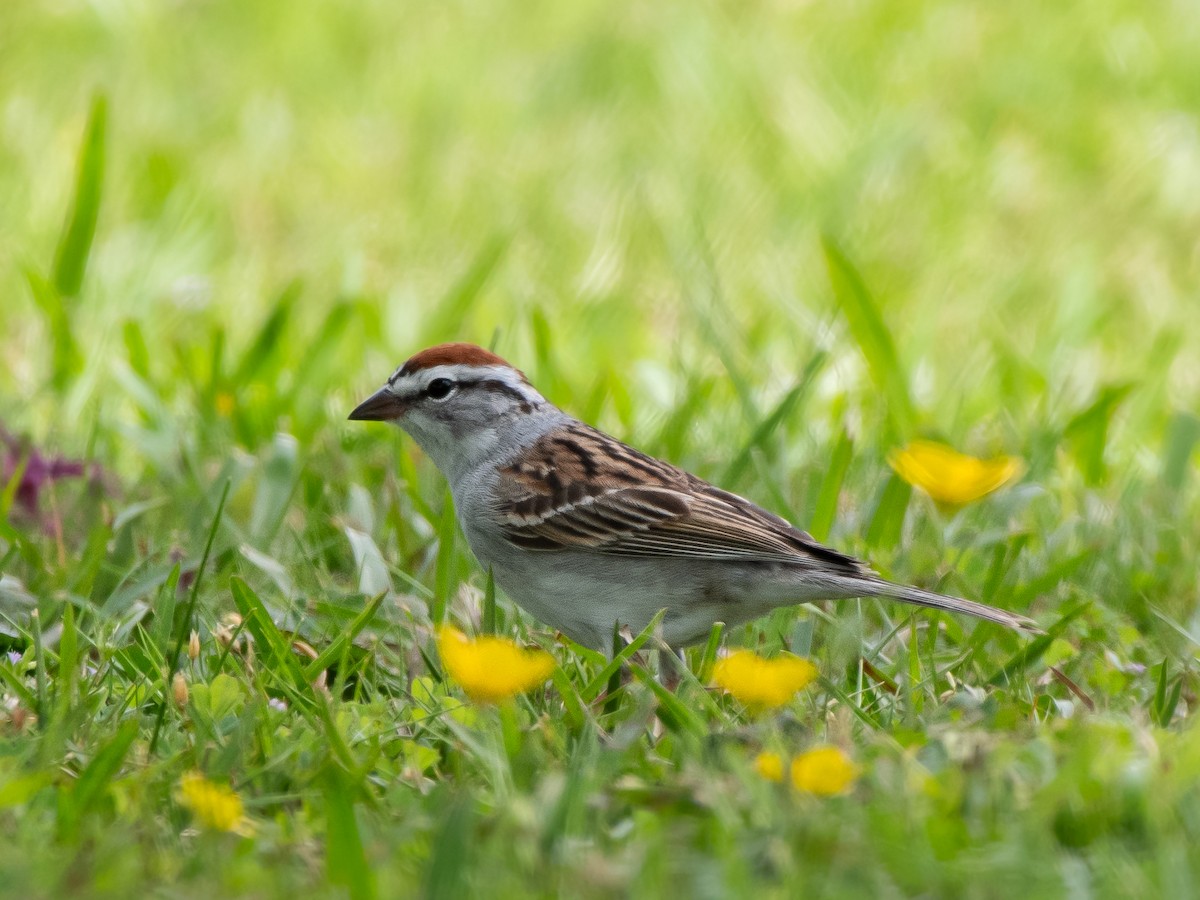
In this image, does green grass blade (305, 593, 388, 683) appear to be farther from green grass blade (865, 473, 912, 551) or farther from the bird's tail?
green grass blade (865, 473, 912, 551)

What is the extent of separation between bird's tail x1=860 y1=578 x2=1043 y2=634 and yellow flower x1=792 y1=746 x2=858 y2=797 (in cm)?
110

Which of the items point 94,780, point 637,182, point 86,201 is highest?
point 86,201

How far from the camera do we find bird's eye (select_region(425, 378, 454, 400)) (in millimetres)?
4883

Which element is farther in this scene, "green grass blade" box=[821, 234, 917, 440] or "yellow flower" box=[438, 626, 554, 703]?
"green grass blade" box=[821, 234, 917, 440]

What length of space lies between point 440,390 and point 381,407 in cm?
17

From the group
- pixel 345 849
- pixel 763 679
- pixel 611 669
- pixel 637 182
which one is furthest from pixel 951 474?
pixel 637 182

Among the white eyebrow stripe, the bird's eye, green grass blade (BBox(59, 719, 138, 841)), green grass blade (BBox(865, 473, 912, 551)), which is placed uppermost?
the white eyebrow stripe

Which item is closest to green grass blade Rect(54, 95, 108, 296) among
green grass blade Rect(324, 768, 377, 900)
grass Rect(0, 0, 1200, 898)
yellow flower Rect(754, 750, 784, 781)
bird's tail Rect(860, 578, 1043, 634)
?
grass Rect(0, 0, 1200, 898)

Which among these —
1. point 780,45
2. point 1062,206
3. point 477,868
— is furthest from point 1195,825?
point 780,45

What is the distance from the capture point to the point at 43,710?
11.7ft

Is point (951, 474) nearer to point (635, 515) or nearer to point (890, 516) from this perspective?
point (890, 516)

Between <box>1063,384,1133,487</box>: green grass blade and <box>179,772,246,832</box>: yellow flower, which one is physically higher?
<box>179,772,246,832</box>: yellow flower

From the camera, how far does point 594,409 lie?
6172 mm

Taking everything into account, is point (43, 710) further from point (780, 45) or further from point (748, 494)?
point (780, 45)
